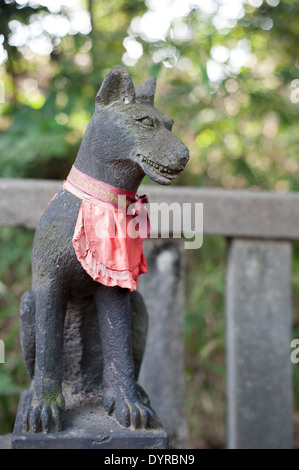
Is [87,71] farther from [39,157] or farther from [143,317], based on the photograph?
[143,317]

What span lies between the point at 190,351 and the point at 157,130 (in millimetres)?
1903

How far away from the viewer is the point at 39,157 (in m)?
2.43

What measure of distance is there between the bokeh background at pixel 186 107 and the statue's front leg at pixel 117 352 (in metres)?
1.17

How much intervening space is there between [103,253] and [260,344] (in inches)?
41.0

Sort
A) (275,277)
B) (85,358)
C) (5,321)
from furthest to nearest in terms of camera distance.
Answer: (5,321) < (275,277) < (85,358)

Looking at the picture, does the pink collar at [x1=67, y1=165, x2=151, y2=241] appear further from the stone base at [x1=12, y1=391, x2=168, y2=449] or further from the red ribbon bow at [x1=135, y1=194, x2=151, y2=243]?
the stone base at [x1=12, y1=391, x2=168, y2=449]

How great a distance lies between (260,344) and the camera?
181 centimetres

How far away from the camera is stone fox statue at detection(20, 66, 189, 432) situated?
0.99m

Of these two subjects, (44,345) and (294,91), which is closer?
(44,345)

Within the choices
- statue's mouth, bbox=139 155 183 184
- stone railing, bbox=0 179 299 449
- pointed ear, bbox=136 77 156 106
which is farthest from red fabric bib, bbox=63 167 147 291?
stone railing, bbox=0 179 299 449

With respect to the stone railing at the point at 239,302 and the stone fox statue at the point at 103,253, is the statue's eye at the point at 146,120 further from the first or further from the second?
the stone railing at the point at 239,302

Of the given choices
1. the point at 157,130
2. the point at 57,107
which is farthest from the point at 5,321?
the point at 157,130

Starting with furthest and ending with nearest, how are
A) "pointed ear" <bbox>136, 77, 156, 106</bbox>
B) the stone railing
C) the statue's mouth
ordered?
the stone railing < "pointed ear" <bbox>136, 77, 156, 106</bbox> < the statue's mouth

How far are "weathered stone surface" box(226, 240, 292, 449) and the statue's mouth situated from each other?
91 centimetres
